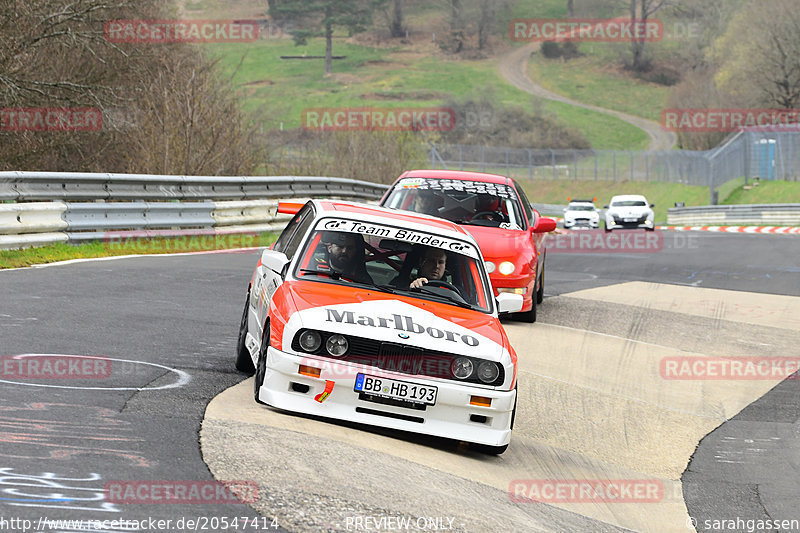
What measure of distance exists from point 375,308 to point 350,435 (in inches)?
35.6

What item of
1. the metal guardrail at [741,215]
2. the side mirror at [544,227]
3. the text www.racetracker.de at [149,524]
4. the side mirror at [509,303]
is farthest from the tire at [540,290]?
the metal guardrail at [741,215]

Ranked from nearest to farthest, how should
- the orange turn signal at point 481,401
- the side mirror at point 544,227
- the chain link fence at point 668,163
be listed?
the orange turn signal at point 481,401 → the side mirror at point 544,227 → the chain link fence at point 668,163

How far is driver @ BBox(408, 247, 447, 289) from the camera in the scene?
8.33m

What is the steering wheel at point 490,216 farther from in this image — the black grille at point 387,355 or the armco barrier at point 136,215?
the armco barrier at point 136,215

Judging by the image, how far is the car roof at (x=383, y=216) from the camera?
27.7 feet

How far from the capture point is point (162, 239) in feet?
64.1

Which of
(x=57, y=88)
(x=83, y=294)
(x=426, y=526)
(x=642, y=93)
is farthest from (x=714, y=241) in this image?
(x=642, y=93)

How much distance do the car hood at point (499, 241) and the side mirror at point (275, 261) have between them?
4351 mm

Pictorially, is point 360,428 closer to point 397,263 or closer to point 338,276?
point 338,276

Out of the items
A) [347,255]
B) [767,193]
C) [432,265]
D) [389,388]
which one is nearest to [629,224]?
[767,193]

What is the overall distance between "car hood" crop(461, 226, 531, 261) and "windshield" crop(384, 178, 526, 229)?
0.73ft

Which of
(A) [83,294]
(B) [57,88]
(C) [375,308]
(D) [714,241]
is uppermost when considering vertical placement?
(B) [57,88]

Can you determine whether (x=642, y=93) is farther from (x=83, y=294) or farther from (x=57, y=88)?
(x=83, y=294)

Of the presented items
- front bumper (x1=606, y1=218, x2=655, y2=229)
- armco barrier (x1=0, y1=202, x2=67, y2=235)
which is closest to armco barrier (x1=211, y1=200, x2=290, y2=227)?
armco barrier (x1=0, y1=202, x2=67, y2=235)
